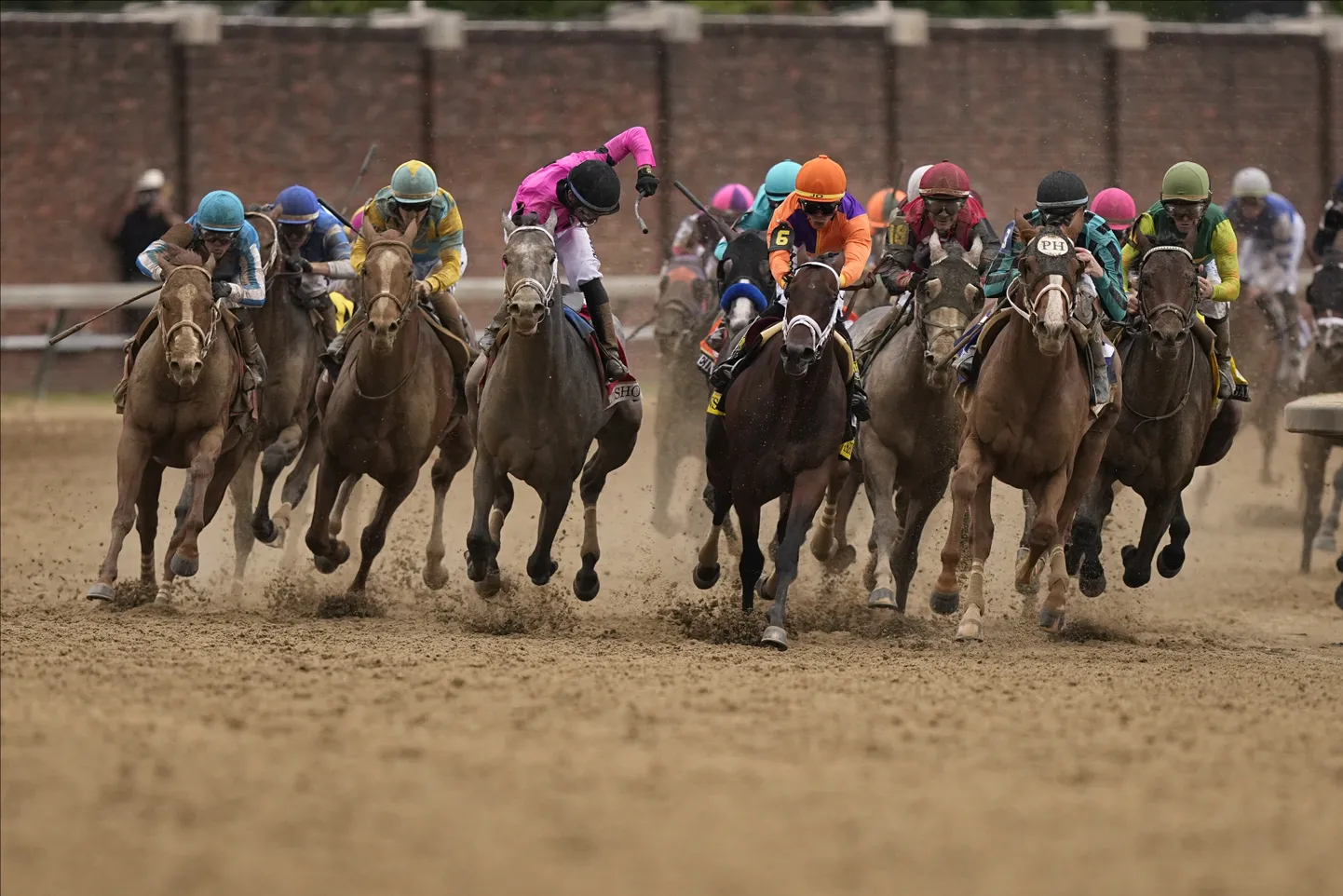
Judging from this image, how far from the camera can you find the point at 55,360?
23297 mm

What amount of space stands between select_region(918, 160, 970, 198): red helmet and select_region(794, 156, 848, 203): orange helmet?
0.71 m

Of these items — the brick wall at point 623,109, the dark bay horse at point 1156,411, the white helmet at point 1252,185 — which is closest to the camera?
the dark bay horse at point 1156,411

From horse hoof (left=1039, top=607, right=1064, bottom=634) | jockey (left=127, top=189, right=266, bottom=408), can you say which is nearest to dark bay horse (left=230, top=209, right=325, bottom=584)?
jockey (left=127, top=189, right=266, bottom=408)

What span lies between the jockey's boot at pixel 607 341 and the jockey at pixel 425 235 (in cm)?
96

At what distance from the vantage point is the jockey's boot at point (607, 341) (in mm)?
12188

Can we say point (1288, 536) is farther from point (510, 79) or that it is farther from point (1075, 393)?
point (510, 79)

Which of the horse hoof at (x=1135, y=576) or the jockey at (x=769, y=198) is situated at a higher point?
the jockey at (x=769, y=198)

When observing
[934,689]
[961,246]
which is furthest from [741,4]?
[934,689]

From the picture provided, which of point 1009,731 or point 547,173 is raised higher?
point 547,173

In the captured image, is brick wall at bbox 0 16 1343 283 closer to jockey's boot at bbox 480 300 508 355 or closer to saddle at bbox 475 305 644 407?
saddle at bbox 475 305 644 407

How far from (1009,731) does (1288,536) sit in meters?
10.8

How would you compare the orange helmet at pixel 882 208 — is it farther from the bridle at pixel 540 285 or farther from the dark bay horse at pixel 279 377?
the bridle at pixel 540 285

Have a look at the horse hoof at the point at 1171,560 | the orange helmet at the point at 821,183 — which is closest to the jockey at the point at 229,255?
the orange helmet at the point at 821,183

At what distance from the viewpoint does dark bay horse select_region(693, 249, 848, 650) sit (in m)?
10.7
